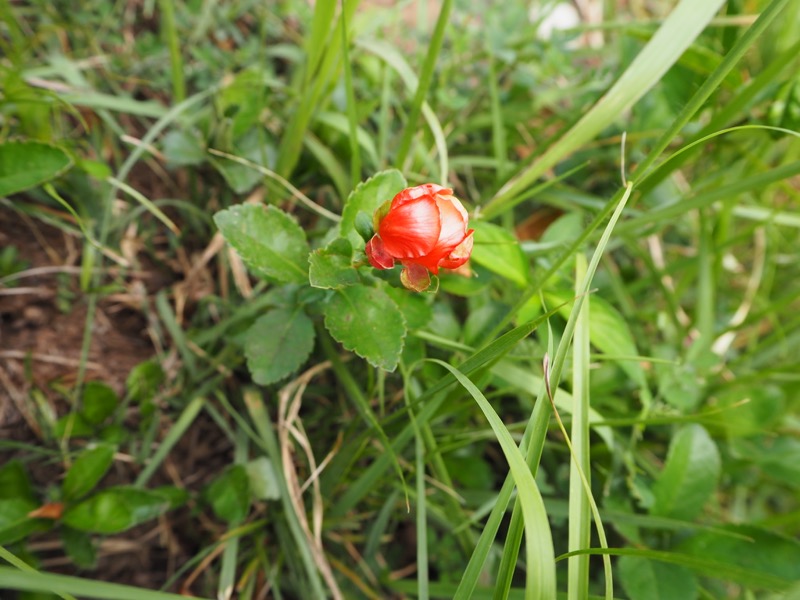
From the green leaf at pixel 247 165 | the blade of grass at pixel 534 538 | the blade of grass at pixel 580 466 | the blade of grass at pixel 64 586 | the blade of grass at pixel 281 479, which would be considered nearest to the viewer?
the blade of grass at pixel 64 586

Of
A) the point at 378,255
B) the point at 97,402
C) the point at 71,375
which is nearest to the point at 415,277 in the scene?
the point at 378,255

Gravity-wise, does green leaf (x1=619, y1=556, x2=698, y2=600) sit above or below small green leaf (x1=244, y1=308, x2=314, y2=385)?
below

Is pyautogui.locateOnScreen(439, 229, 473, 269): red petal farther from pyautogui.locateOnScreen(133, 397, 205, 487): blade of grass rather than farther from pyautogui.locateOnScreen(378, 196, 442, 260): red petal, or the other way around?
pyautogui.locateOnScreen(133, 397, 205, 487): blade of grass

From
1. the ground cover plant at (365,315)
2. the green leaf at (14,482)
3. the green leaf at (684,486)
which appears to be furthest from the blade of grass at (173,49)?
the green leaf at (684,486)

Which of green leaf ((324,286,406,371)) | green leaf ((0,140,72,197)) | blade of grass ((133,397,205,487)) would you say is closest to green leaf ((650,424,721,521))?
green leaf ((324,286,406,371))

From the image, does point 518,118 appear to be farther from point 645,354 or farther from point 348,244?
point 348,244

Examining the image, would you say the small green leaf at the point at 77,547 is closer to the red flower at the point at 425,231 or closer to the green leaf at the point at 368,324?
the green leaf at the point at 368,324
